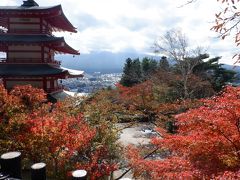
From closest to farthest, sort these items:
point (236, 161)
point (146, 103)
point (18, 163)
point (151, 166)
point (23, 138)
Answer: point (18, 163) → point (236, 161) → point (151, 166) → point (23, 138) → point (146, 103)

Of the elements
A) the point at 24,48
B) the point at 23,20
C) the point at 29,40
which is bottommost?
the point at 24,48

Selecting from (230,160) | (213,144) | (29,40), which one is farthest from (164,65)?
(230,160)

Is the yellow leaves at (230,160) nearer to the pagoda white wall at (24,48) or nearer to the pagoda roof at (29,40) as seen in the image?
the pagoda roof at (29,40)

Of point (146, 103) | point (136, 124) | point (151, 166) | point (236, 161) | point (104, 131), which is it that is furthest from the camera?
point (146, 103)

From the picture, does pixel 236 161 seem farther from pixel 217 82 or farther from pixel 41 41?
pixel 217 82

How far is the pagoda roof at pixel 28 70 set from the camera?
21750mm

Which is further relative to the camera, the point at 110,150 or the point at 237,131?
the point at 110,150

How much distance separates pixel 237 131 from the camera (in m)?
8.41

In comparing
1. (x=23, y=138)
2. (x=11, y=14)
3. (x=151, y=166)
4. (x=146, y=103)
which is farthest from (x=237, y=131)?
(x=146, y=103)

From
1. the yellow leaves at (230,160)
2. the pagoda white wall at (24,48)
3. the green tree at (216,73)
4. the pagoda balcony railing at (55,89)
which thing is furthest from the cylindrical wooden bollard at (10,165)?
the green tree at (216,73)

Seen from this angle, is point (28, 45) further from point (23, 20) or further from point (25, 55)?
point (23, 20)

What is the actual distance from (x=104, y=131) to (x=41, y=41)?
11898 mm

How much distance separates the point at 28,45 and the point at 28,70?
6.17 feet

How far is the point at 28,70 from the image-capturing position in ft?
73.2
